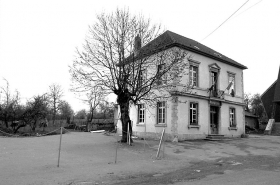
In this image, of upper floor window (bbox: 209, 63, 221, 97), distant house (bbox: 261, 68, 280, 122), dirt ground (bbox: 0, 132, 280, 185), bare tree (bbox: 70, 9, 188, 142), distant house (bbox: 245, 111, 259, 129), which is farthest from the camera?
distant house (bbox: 245, 111, 259, 129)

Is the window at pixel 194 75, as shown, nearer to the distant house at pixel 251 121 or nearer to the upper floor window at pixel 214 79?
the upper floor window at pixel 214 79

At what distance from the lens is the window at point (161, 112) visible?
2082cm

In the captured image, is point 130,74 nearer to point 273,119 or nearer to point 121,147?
point 121,147

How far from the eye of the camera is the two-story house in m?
20.1

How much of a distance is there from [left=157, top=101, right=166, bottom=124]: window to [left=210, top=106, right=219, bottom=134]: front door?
5.58 metres

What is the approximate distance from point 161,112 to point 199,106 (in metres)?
3.69

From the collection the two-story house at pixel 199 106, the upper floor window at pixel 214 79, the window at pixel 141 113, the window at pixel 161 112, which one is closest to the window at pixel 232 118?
the two-story house at pixel 199 106

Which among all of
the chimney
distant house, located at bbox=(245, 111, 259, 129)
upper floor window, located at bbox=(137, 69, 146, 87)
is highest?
the chimney

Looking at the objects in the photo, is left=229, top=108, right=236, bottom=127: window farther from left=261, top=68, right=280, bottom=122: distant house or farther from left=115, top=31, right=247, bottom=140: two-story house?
left=261, top=68, right=280, bottom=122: distant house

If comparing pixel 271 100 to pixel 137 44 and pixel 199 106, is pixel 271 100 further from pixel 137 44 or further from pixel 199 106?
pixel 137 44

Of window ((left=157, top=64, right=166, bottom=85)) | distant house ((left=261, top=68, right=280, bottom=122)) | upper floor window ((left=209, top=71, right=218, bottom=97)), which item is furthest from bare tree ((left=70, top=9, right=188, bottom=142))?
distant house ((left=261, top=68, right=280, bottom=122))

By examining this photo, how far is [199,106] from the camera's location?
866 inches

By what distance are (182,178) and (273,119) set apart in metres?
30.6

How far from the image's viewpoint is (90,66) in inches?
640
